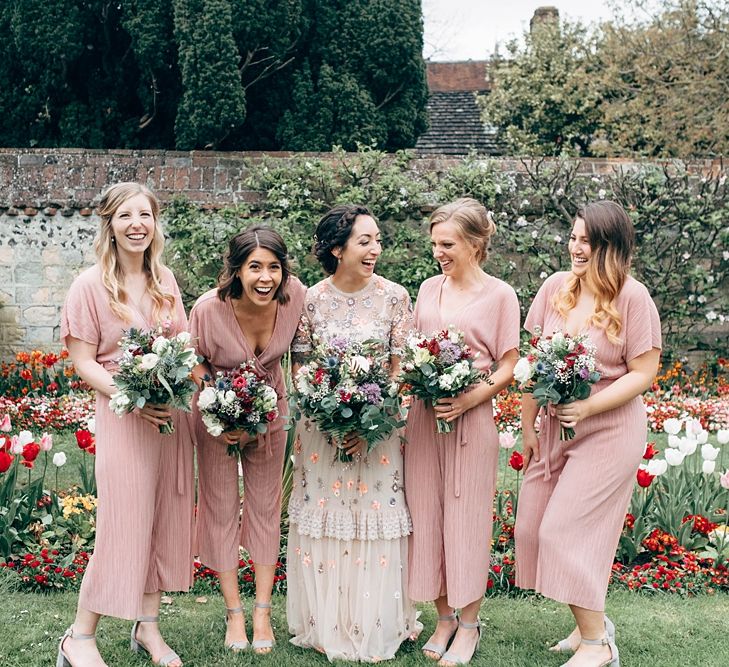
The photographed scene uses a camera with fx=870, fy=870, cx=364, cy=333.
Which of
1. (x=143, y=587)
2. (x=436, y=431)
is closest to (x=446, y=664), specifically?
(x=436, y=431)

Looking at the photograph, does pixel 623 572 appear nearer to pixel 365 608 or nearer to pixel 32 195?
pixel 365 608

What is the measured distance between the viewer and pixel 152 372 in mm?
3646

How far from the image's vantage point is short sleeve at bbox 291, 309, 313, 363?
4.27 m

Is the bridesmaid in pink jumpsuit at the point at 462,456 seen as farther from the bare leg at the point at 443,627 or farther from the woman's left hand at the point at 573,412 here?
the woman's left hand at the point at 573,412

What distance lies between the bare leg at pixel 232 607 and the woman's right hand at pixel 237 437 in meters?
0.65

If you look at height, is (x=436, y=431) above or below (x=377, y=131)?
below

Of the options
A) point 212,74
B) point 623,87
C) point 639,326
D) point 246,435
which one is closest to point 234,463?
point 246,435

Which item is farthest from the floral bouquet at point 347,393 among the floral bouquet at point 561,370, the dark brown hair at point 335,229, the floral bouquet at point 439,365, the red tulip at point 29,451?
the red tulip at point 29,451

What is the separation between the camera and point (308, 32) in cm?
1023

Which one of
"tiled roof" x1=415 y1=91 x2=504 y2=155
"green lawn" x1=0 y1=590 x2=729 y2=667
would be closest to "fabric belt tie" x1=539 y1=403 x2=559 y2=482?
"green lawn" x1=0 y1=590 x2=729 y2=667

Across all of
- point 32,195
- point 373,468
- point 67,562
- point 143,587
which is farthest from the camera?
point 32,195

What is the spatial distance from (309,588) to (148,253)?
178cm

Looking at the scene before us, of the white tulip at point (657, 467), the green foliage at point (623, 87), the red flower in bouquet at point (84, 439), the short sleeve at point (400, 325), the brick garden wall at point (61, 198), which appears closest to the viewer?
the short sleeve at point (400, 325)

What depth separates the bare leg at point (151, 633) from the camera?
4.09 metres
